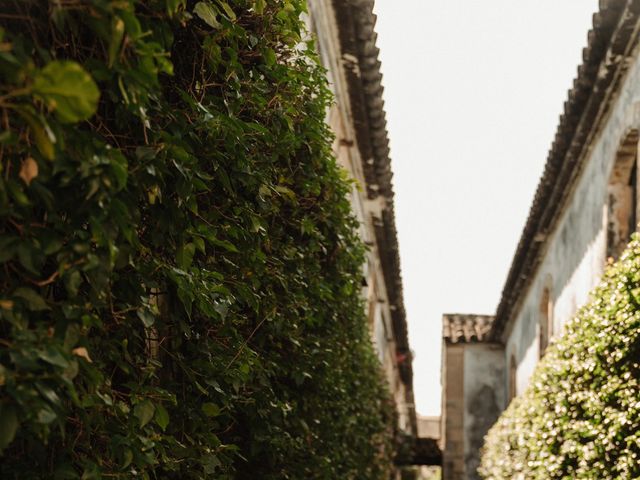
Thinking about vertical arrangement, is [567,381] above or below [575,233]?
below

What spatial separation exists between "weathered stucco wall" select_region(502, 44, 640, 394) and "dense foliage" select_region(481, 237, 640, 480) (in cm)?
220

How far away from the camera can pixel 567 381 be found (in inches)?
315

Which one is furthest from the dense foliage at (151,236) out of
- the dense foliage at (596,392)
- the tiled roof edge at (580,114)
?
the tiled roof edge at (580,114)

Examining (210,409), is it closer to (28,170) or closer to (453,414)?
(28,170)

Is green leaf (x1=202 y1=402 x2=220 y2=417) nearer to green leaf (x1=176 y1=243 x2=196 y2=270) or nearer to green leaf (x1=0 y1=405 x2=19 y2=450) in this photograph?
green leaf (x1=176 y1=243 x2=196 y2=270)

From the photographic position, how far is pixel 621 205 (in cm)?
1020

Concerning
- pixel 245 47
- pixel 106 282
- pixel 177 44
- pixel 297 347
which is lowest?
pixel 106 282

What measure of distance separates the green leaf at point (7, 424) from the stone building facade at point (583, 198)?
774cm

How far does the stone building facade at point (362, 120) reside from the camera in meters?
9.88

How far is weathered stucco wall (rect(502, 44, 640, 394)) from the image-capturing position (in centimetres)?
962

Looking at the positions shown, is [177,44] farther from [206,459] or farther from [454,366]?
[454,366]


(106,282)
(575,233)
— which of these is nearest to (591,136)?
(575,233)

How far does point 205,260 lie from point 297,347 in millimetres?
1926

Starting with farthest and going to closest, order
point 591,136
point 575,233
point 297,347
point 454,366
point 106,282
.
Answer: point 454,366 → point 575,233 → point 591,136 → point 297,347 → point 106,282
